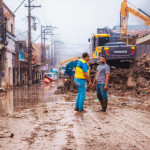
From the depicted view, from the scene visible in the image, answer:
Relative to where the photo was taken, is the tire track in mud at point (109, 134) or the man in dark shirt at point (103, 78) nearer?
the tire track in mud at point (109, 134)

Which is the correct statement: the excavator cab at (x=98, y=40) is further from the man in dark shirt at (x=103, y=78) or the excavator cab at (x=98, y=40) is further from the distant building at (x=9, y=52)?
the distant building at (x=9, y=52)

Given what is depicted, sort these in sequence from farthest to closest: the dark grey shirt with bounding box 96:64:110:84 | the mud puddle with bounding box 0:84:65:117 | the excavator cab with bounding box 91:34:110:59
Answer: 1. the excavator cab with bounding box 91:34:110:59
2. the mud puddle with bounding box 0:84:65:117
3. the dark grey shirt with bounding box 96:64:110:84

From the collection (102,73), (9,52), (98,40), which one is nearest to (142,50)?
(98,40)

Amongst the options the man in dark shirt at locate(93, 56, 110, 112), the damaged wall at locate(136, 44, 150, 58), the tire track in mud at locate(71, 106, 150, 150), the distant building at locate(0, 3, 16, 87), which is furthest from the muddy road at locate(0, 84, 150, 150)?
the distant building at locate(0, 3, 16, 87)

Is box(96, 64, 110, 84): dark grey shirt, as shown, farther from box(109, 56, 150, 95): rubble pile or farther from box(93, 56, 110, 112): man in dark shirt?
box(109, 56, 150, 95): rubble pile

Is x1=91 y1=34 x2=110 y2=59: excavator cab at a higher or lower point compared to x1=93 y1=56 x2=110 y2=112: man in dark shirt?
higher

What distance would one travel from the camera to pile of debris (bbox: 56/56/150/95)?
564 inches

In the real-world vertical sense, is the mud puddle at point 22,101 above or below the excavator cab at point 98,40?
below

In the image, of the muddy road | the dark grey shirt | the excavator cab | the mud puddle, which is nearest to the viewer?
the muddy road

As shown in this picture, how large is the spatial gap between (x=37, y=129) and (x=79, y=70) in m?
2.81

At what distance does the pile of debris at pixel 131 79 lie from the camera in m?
14.3

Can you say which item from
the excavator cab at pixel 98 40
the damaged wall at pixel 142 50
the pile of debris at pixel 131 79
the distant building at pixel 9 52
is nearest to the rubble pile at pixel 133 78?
the pile of debris at pixel 131 79

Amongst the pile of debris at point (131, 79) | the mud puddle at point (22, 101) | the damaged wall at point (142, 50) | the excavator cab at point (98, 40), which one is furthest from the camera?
the excavator cab at point (98, 40)

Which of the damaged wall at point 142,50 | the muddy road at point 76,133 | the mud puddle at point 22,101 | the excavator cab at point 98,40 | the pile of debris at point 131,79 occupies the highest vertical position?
the excavator cab at point 98,40
